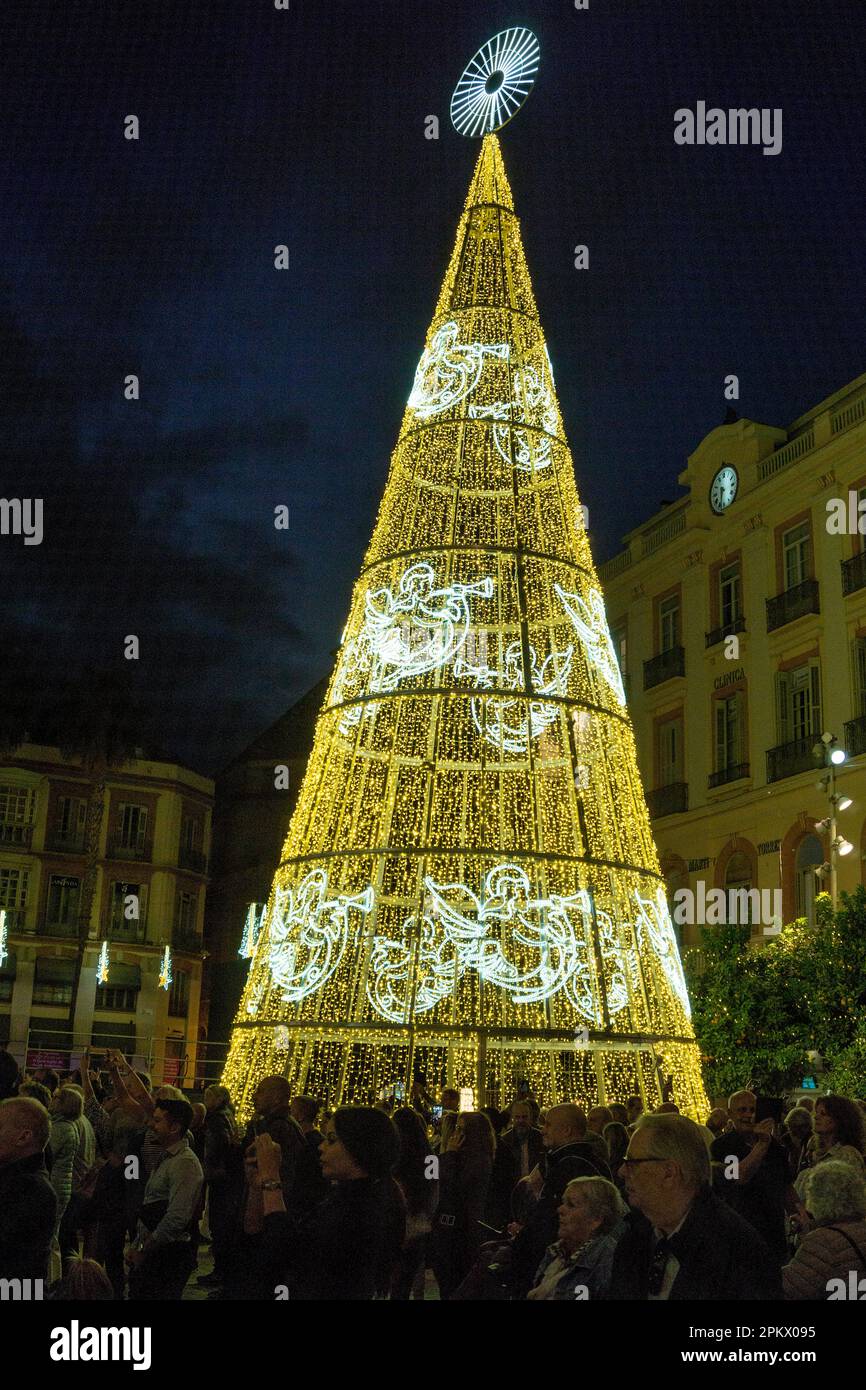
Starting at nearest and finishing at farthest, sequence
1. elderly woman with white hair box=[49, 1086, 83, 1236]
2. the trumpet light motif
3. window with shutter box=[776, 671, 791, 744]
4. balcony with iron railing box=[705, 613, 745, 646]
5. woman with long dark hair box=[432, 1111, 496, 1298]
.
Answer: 1. woman with long dark hair box=[432, 1111, 496, 1298]
2. elderly woman with white hair box=[49, 1086, 83, 1236]
3. window with shutter box=[776, 671, 791, 744]
4. balcony with iron railing box=[705, 613, 745, 646]
5. the trumpet light motif

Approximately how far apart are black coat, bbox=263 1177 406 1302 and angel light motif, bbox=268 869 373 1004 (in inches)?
260

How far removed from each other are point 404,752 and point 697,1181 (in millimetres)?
11846

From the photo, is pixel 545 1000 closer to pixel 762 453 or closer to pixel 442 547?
pixel 442 547

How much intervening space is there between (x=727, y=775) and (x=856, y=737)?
400cm

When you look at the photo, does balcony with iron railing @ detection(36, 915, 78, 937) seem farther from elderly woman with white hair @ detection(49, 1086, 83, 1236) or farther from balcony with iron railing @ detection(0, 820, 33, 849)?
elderly woman with white hair @ detection(49, 1086, 83, 1236)

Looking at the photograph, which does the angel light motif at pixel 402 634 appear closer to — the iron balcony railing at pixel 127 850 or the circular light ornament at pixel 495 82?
the circular light ornament at pixel 495 82

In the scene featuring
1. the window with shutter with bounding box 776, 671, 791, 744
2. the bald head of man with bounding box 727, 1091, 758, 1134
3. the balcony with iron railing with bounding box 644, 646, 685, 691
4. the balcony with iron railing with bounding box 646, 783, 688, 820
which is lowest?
the bald head of man with bounding box 727, 1091, 758, 1134

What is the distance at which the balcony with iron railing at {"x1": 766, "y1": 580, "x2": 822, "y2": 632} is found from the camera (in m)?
23.0

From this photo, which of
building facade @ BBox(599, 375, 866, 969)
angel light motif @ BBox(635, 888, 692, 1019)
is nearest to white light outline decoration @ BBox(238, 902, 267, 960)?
angel light motif @ BBox(635, 888, 692, 1019)

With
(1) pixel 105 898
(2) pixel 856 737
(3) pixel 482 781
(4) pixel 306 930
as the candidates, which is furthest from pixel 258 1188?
(1) pixel 105 898

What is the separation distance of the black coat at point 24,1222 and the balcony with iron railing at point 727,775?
69.5 ft

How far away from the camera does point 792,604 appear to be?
77.1ft

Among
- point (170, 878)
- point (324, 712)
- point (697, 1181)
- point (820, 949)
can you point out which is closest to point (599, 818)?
point (324, 712)
